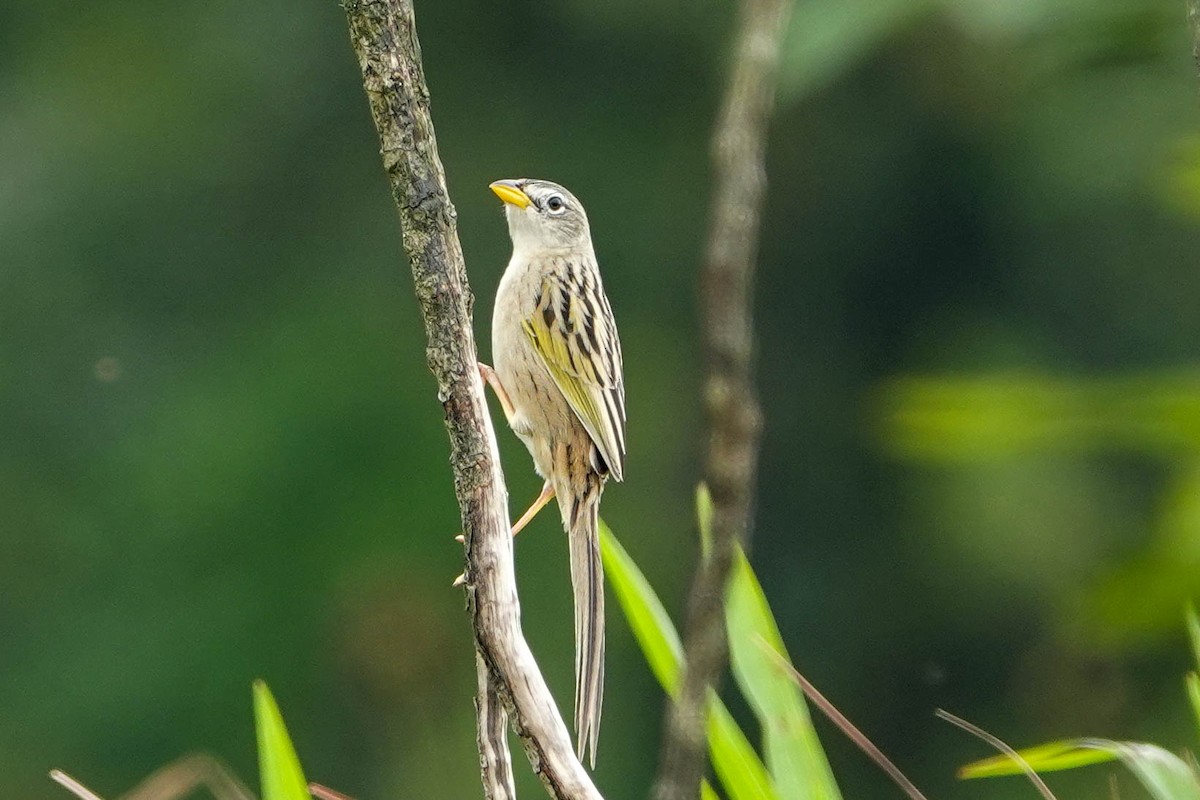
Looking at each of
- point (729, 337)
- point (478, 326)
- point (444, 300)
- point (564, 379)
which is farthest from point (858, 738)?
point (478, 326)

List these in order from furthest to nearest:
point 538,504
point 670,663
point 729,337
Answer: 1. point 538,504
2. point 670,663
3. point 729,337

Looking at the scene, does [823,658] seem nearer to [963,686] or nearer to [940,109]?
[963,686]

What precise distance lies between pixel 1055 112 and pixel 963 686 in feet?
12.0

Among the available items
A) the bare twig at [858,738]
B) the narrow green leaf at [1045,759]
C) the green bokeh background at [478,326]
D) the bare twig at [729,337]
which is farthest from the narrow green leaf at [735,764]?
the green bokeh background at [478,326]

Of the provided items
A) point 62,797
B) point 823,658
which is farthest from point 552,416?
point 823,658

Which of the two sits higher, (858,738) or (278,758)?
(858,738)

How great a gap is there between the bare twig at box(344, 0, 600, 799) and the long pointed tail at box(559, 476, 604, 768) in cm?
45

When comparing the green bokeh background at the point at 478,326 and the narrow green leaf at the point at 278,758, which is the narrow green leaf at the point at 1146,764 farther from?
the green bokeh background at the point at 478,326

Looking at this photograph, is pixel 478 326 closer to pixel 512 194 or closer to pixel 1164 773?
pixel 512 194

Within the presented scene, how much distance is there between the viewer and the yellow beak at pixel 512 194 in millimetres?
4473

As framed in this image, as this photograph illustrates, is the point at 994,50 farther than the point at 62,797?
Yes

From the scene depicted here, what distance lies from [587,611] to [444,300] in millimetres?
1239

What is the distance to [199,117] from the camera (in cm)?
1277

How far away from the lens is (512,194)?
4.52 m
